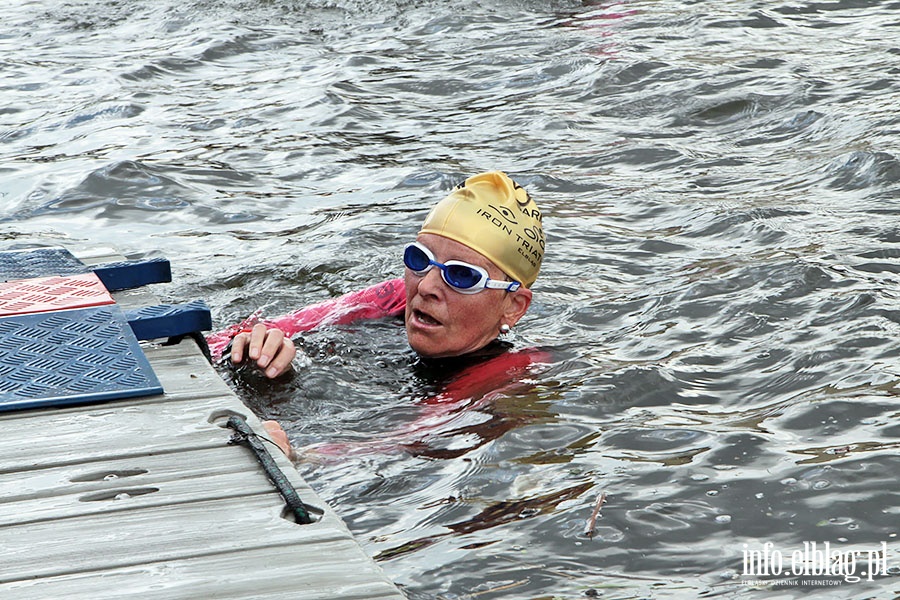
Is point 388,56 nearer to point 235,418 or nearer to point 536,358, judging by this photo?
point 536,358

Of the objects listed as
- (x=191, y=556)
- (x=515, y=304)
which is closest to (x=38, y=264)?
(x=515, y=304)

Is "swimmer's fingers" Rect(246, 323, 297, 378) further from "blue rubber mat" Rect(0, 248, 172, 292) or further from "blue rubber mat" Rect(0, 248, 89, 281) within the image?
"blue rubber mat" Rect(0, 248, 89, 281)

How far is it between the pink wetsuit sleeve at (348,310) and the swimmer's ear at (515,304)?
0.75 meters

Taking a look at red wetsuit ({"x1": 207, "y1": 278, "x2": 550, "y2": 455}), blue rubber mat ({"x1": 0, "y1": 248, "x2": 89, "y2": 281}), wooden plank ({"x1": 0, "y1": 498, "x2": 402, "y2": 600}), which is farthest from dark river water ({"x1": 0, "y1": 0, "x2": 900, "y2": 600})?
blue rubber mat ({"x1": 0, "y1": 248, "x2": 89, "y2": 281})

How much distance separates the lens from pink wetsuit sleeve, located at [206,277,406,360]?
20.7 feet

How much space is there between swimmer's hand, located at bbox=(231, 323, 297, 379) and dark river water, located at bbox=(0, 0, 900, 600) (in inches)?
9.0

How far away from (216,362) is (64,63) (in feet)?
32.7

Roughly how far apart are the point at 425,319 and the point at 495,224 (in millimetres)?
628

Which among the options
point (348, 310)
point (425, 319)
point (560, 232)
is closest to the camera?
point (425, 319)

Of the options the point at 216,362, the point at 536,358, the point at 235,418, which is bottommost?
the point at 536,358

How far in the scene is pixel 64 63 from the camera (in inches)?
550

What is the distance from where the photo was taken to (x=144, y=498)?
3203 mm

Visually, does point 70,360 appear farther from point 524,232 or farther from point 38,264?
point 524,232

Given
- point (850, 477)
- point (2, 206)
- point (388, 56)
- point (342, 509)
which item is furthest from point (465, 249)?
point (388, 56)
